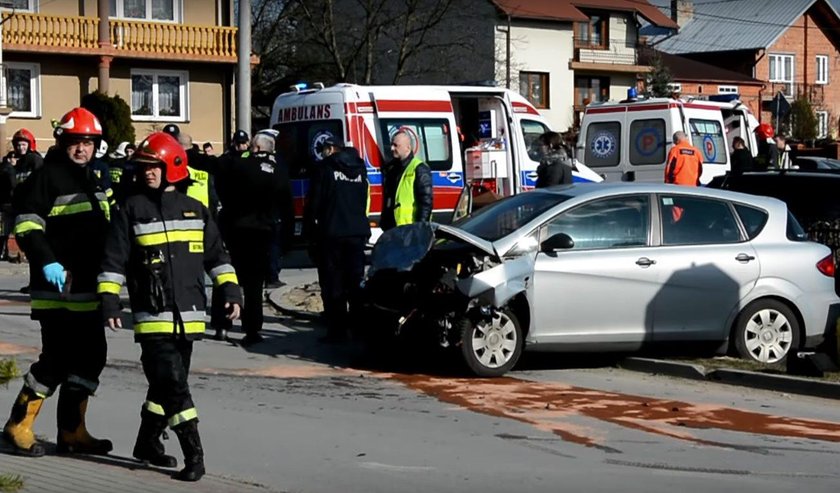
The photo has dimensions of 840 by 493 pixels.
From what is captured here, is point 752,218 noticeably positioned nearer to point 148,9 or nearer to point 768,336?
point 768,336

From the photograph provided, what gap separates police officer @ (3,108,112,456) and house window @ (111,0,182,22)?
36279mm

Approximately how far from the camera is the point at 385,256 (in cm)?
1213

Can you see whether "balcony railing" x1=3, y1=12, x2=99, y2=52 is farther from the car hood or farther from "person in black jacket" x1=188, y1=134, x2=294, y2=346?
the car hood

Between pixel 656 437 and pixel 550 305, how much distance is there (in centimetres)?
258

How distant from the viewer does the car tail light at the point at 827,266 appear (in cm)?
1238

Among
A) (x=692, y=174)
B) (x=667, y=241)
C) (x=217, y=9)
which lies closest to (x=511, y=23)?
(x=217, y=9)

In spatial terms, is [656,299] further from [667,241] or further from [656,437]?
[656,437]

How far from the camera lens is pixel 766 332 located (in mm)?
12273

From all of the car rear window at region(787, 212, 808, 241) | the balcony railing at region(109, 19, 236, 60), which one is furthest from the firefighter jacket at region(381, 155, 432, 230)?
the balcony railing at region(109, 19, 236, 60)

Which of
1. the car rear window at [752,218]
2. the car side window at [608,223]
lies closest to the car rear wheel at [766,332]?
the car rear window at [752,218]

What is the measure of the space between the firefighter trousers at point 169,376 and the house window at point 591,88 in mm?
56396

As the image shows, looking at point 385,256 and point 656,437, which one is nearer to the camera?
point 656,437

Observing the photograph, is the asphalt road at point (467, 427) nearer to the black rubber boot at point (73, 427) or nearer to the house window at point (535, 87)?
the black rubber boot at point (73, 427)

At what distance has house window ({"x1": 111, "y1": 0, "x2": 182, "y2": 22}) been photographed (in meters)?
43.1
